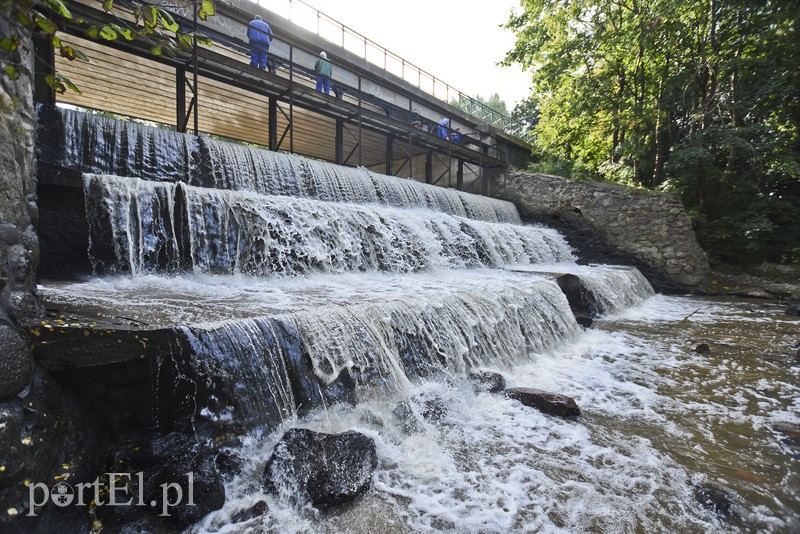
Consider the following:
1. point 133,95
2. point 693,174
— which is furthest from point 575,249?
point 133,95

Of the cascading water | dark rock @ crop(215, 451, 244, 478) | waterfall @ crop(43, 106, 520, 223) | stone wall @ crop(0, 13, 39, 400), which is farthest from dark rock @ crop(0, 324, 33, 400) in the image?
waterfall @ crop(43, 106, 520, 223)

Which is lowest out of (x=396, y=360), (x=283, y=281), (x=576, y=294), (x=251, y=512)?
(x=251, y=512)

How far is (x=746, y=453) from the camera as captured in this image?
2676 mm

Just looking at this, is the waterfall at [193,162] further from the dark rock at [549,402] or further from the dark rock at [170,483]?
the dark rock at [549,402]

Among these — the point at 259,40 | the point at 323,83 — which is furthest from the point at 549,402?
the point at 323,83

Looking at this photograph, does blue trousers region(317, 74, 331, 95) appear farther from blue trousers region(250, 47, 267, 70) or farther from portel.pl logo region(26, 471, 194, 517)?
portel.pl logo region(26, 471, 194, 517)

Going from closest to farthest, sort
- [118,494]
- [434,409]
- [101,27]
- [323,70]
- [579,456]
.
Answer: [101,27]
[118,494]
[579,456]
[434,409]
[323,70]

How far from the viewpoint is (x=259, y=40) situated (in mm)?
9211

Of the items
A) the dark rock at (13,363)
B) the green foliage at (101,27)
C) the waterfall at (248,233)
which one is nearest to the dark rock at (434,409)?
the dark rock at (13,363)

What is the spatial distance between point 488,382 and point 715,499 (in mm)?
1856

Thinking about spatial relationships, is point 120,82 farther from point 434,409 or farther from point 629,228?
point 629,228

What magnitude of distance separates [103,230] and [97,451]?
3.07 meters

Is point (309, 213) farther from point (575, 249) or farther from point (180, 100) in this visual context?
point (575, 249)

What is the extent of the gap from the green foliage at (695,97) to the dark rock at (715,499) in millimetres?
11552
